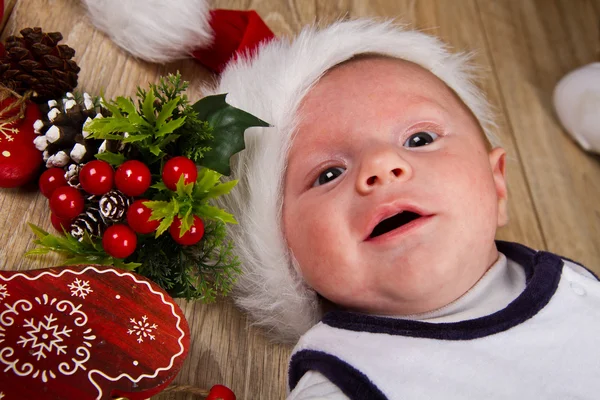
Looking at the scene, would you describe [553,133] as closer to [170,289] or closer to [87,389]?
[170,289]

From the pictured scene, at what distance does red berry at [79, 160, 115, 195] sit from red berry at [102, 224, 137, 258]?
6cm

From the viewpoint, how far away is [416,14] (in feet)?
4.81

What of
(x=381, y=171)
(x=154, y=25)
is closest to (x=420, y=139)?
(x=381, y=171)

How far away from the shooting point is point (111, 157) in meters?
0.84

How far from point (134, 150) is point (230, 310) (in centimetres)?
34

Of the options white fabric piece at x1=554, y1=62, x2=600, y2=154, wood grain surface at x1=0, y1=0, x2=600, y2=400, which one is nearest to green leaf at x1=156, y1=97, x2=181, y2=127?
wood grain surface at x1=0, y1=0, x2=600, y2=400

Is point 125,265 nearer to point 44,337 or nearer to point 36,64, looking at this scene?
point 44,337

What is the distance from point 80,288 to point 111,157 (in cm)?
23

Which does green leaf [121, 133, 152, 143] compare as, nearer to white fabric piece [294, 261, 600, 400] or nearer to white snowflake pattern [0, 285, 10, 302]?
white snowflake pattern [0, 285, 10, 302]

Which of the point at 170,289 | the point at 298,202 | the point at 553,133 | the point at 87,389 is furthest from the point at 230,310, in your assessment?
the point at 553,133

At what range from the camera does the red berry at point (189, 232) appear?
0.83 metres

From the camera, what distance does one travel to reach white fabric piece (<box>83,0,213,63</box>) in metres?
1.09

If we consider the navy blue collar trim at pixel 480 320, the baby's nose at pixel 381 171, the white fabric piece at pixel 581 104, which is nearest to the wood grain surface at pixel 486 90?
the white fabric piece at pixel 581 104

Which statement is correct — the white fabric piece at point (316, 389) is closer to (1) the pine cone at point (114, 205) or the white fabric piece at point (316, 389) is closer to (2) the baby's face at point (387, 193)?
(2) the baby's face at point (387, 193)
